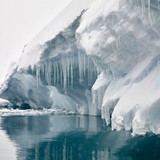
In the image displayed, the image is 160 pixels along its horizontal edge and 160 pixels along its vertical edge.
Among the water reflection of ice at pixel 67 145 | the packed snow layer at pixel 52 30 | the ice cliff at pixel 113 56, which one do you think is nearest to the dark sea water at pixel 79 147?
the water reflection of ice at pixel 67 145

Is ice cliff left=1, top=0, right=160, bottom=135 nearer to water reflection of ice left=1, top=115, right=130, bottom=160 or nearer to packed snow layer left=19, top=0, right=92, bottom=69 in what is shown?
packed snow layer left=19, top=0, right=92, bottom=69

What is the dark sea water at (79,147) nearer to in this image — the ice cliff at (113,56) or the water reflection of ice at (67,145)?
the water reflection of ice at (67,145)

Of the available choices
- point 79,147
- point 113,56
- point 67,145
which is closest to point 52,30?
point 113,56

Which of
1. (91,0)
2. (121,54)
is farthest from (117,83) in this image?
(91,0)

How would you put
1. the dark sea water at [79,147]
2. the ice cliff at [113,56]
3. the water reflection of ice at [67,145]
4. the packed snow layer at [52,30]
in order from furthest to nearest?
the packed snow layer at [52,30] → the ice cliff at [113,56] → the water reflection of ice at [67,145] → the dark sea water at [79,147]

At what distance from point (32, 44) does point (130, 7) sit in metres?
21.0

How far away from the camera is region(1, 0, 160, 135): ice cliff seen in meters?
25.3

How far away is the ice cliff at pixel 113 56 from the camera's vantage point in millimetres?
25312

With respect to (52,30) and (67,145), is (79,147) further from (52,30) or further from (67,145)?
(52,30)

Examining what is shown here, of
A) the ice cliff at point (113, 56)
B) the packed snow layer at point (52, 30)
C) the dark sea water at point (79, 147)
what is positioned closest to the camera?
the dark sea water at point (79, 147)

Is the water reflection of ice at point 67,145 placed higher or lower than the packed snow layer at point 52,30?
lower

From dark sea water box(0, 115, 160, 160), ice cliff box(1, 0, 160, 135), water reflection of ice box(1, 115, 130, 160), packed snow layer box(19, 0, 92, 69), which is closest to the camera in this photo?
dark sea water box(0, 115, 160, 160)

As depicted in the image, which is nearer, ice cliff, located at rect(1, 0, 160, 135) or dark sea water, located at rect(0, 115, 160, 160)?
dark sea water, located at rect(0, 115, 160, 160)

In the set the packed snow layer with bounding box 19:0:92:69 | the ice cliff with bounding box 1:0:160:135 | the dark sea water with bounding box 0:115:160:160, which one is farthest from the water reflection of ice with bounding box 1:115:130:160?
the packed snow layer with bounding box 19:0:92:69
